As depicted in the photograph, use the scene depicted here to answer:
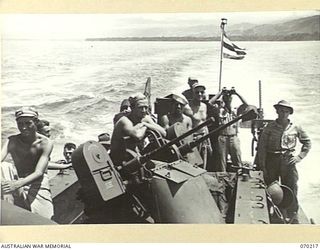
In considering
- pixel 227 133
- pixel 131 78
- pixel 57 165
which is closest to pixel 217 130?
pixel 227 133

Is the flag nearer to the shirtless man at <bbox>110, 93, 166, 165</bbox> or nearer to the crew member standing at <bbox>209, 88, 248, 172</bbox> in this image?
the crew member standing at <bbox>209, 88, 248, 172</bbox>

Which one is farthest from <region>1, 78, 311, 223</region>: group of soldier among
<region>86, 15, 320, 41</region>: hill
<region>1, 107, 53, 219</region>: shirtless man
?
<region>86, 15, 320, 41</region>: hill

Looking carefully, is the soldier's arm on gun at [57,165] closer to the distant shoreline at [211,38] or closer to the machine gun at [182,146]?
the machine gun at [182,146]

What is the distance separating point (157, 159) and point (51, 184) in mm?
255

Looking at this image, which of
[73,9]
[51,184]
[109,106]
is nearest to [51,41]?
[73,9]

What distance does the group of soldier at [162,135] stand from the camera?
1.51 meters

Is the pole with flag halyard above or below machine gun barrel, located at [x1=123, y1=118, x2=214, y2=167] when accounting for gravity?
above

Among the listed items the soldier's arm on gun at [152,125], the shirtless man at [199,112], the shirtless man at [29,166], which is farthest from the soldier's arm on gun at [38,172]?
the shirtless man at [199,112]

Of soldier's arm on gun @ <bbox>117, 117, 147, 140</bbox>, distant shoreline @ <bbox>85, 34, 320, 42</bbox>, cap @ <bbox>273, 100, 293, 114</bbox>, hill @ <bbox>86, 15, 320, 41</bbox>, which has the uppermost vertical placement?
hill @ <bbox>86, 15, 320, 41</bbox>

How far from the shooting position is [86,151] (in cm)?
148

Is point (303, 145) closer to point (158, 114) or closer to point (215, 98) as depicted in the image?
point (215, 98)

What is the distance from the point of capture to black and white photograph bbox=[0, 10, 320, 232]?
1501mm

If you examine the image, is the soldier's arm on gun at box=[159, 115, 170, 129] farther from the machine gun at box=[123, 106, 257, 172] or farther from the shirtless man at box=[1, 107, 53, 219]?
the shirtless man at box=[1, 107, 53, 219]

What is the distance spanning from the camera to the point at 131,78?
60.4 inches
